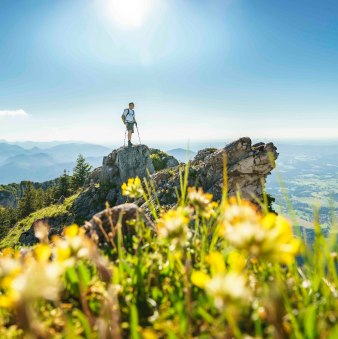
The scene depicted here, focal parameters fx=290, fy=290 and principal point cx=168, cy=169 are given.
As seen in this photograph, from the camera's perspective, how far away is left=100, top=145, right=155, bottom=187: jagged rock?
32.8 m

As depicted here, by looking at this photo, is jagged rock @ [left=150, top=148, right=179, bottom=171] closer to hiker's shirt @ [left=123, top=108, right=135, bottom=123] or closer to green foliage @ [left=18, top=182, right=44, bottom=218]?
hiker's shirt @ [left=123, top=108, right=135, bottom=123]

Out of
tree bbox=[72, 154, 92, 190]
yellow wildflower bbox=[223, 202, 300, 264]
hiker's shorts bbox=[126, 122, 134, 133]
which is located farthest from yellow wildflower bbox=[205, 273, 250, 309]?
tree bbox=[72, 154, 92, 190]

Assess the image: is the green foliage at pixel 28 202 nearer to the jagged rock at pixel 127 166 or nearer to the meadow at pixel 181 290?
the jagged rock at pixel 127 166

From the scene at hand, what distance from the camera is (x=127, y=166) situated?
109ft

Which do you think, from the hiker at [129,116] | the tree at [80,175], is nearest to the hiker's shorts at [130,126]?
the hiker at [129,116]

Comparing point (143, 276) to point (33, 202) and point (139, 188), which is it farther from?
point (33, 202)

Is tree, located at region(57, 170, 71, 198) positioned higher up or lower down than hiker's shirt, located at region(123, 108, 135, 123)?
lower down

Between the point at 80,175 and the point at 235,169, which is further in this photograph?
the point at 80,175

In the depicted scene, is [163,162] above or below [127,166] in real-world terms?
below

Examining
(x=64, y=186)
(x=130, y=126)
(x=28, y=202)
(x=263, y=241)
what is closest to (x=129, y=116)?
(x=130, y=126)

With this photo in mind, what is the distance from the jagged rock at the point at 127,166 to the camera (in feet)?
108

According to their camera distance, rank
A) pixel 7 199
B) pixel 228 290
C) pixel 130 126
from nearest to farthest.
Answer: pixel 228 290, pixel 130 126, pixel 7 199

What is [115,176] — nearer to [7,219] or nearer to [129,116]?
[129,116]

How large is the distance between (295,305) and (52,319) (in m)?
1.73
